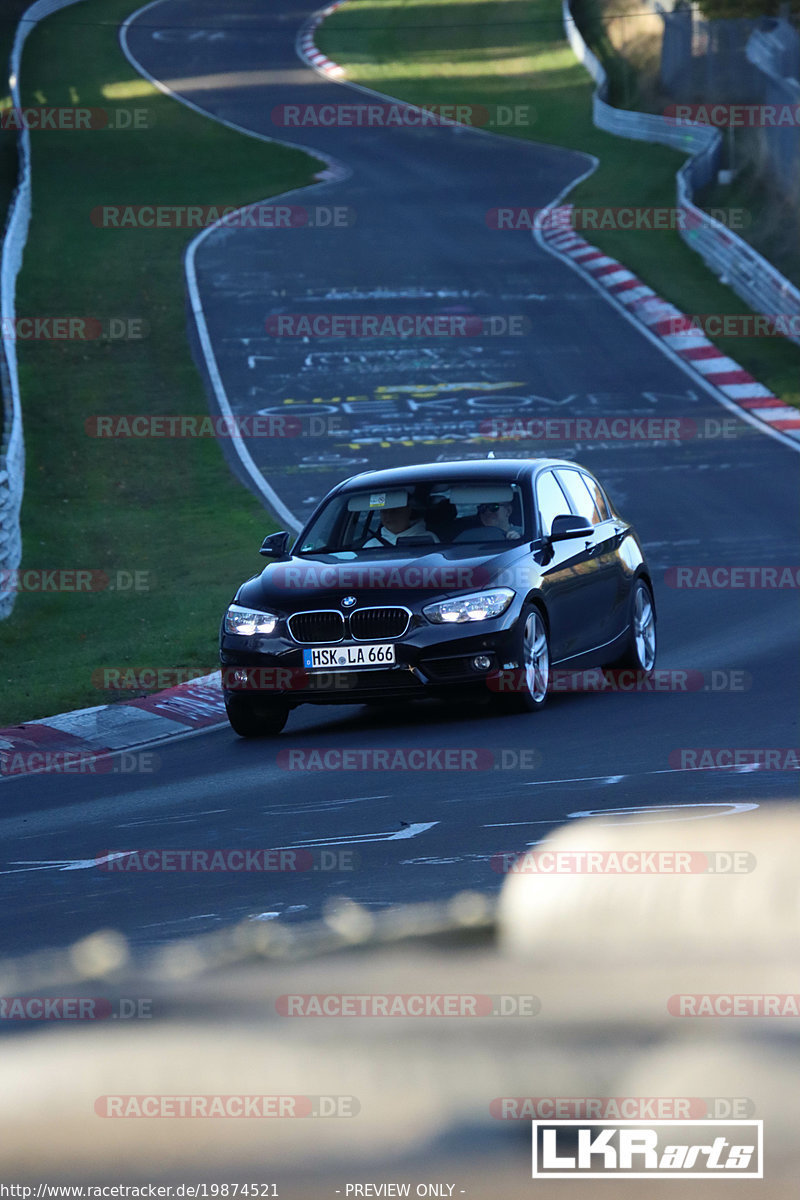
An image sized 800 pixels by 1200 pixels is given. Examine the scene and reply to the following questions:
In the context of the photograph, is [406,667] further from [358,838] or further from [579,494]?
[358,838]

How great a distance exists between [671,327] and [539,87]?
102 ft

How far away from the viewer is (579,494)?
541 inches

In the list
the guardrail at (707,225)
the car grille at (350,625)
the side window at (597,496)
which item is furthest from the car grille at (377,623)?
the guardrail at (707,225)

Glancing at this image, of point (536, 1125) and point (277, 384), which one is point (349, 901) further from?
point (277, 384)

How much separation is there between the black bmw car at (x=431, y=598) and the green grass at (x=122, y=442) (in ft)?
6.26

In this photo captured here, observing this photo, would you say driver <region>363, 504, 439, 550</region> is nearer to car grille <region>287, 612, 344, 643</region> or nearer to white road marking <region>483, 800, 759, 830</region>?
car grille <region>287, 612, 344, 643</region>

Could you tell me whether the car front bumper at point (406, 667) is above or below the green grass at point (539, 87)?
above

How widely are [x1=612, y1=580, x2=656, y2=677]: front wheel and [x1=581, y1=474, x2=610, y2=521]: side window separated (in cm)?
57

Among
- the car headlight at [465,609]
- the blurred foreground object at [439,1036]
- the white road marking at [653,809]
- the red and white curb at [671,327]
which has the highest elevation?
the blurred foreground object at [439,1036]

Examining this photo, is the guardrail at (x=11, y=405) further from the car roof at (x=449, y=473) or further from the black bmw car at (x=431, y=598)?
the black bmw car at (x=431, y=598)

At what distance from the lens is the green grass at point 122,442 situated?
53.0 ft

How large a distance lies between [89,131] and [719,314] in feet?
87.8

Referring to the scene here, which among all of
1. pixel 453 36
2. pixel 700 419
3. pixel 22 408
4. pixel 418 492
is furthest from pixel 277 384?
pixel 453 36

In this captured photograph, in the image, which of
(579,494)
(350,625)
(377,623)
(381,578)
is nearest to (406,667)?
(377,623)
